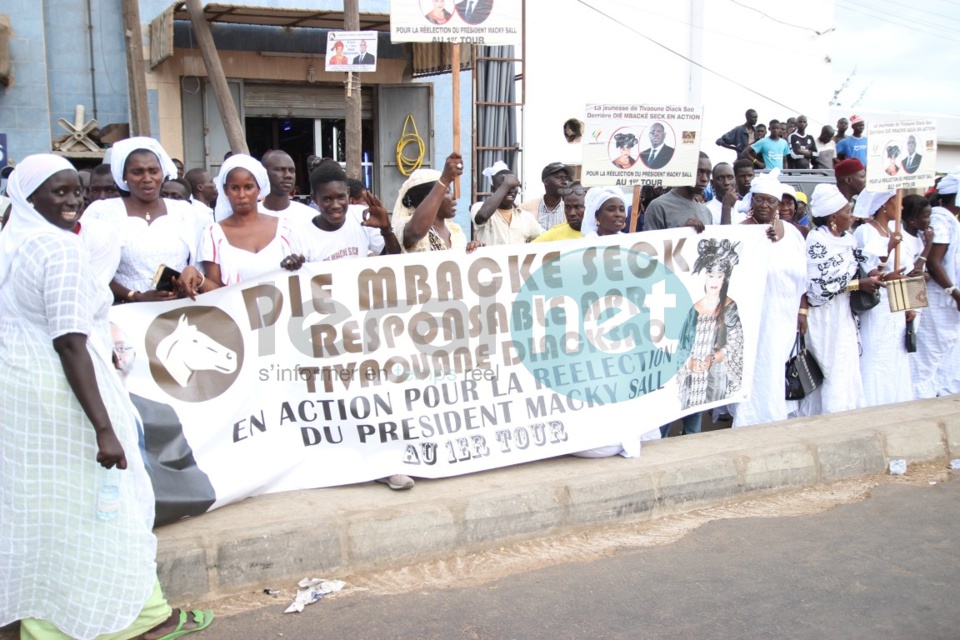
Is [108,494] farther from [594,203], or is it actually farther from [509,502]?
[594,203]

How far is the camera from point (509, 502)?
465 cm

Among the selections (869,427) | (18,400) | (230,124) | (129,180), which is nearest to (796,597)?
(869,427)

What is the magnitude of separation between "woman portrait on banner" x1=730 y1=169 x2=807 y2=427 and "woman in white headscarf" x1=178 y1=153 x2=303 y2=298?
316 centimetres

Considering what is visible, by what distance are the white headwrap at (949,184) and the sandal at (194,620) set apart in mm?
6447

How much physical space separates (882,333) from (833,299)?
687 millimetres

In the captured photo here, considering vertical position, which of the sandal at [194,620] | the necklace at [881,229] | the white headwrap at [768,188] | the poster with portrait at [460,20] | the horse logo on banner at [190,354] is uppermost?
the poster with portrait at [460,20]

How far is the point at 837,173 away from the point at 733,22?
13.1 metres

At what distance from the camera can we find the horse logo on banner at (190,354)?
452 cm

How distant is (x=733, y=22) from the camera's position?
1903cm

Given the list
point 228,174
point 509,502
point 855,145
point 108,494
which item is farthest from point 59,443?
point 855,145

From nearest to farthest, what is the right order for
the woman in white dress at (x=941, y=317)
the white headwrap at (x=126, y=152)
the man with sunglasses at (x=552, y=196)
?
the white headwrap at (x=126, y=152), the woman in white dress at (x=941, y=317), the man with sunglasses at (x=552, y=196)

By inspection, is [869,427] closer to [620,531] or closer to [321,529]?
[620,531]

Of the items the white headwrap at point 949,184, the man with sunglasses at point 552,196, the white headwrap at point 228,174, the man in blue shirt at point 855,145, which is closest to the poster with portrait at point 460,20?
the white headwrap at point 228,174

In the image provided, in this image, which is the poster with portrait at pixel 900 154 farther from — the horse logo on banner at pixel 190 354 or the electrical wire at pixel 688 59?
the electrical wire at pixel 688 59
